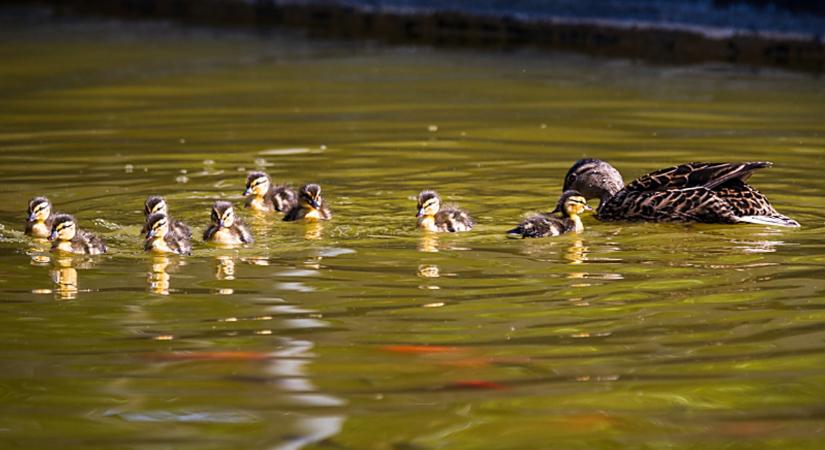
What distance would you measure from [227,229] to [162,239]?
383mm

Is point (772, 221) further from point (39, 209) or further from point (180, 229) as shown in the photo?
point (39, 209)

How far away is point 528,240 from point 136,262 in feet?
5.59

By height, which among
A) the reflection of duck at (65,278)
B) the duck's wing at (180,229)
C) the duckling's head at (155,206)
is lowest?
the reflection of duck at (65,278)

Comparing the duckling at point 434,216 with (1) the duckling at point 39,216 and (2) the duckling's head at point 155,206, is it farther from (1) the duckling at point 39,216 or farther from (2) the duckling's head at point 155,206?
(1) the duckling at point 39,216

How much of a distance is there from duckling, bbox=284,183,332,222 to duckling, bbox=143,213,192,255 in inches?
31.9

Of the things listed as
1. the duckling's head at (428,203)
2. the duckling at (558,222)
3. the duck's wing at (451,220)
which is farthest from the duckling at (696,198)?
the duckling's head at (428,203)

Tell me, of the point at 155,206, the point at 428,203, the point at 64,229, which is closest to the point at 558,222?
the point at 428,203

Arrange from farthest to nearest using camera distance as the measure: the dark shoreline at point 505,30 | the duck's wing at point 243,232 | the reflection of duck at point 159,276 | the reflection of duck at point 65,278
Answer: the dark shoreline at point 505,30 → the duck's wing at point 243,232 → the reflection of duck at point 159,276 → the reflection of duck at point 65,278

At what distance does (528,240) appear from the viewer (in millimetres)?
7488

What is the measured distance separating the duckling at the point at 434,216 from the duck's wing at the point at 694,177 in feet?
3.35

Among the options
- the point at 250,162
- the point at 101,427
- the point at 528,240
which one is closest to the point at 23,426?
the point at 101,427

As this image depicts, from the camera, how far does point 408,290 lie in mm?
6324

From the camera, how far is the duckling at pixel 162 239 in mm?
7039

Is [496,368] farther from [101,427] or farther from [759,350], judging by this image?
[101,427]
